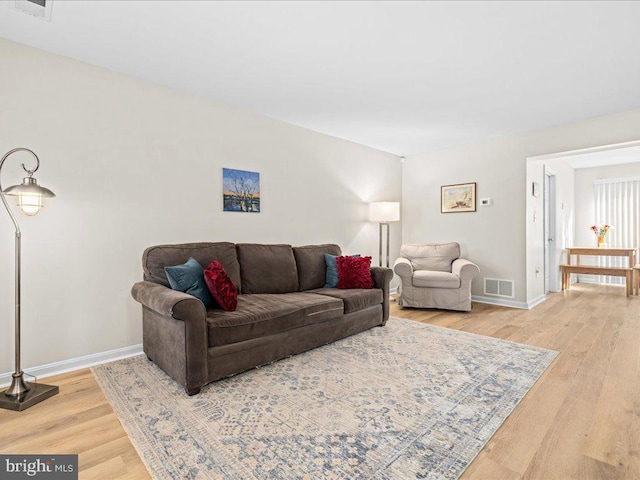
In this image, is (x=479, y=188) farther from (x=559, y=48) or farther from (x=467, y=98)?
(x=559, y=48)

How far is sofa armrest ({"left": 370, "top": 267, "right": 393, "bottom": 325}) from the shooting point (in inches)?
148

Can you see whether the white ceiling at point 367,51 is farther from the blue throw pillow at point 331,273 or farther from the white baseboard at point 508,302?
the white baseboard at point 508,302

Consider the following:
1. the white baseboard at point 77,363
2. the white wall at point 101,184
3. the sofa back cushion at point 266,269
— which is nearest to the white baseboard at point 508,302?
the sofa back cushion at point 266,269

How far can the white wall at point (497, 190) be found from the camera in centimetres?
428

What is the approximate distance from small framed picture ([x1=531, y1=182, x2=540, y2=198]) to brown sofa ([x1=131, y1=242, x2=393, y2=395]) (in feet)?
9.03

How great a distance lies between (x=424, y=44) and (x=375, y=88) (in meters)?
0.77

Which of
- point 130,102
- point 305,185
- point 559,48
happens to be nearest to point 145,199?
point 130,102

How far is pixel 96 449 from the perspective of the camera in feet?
5.49

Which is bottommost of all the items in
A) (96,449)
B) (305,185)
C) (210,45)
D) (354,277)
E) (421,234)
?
(96,449)

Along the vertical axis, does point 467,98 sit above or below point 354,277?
above

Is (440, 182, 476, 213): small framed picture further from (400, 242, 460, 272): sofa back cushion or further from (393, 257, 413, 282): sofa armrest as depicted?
(393, 257, 413, 282): sofa armrest

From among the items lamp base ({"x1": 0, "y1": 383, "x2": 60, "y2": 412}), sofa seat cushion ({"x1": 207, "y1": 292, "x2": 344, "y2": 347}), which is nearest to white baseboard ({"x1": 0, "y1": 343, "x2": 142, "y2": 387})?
lamp base ({"x1": 0, "y1": 383, "x2": 60, "y2": 412})

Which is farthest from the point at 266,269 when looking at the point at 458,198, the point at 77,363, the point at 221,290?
the point at 458,198

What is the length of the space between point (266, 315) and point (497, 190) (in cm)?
404
